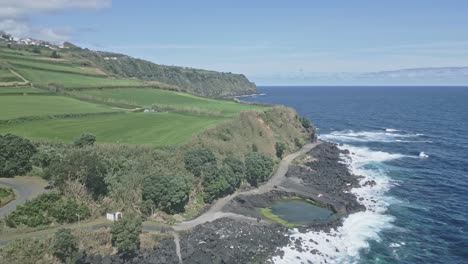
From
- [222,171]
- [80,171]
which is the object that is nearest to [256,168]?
[222,171]

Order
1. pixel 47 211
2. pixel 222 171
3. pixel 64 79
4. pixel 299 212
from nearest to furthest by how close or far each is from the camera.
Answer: pixel 47 211
pixel 299 212
pixel 222 171
pixel 64 79

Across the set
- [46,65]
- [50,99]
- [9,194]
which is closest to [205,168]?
[9,194]

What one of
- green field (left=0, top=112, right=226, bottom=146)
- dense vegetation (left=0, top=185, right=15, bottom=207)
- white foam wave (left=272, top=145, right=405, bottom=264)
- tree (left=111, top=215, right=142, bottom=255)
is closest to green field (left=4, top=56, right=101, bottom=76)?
green field (left=0, top=112, right=226, bottom=146)

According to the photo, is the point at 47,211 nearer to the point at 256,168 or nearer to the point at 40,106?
the point at 256,168

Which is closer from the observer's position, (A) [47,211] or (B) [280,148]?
(A) [47,211]

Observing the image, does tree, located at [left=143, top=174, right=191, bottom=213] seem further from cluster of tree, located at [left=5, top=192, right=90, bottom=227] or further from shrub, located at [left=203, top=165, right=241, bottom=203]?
cluster of tree, located at [left=5, top=192, right=90, bottom=227]

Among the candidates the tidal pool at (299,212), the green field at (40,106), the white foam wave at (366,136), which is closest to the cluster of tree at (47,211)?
the tidal pool at (299,212)
